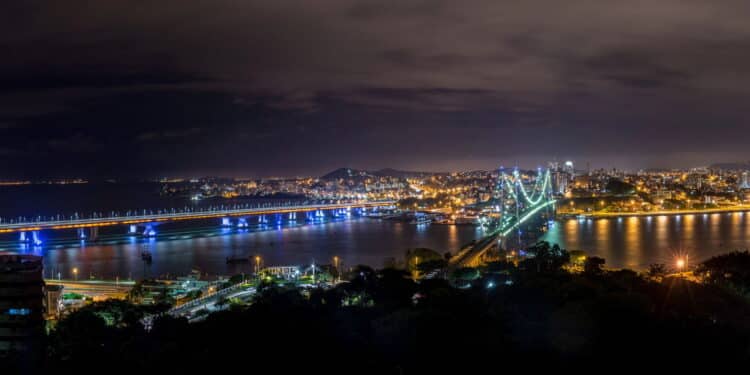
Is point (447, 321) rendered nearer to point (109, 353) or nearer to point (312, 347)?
point (312, 347)

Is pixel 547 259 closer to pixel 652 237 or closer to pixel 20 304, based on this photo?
pixel 20 304

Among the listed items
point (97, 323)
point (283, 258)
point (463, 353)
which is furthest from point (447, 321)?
point (283, 258)

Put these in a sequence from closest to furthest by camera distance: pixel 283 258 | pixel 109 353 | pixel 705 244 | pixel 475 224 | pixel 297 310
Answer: pixel 109 353
pixel 297 310
pixel 283 258
pixel 705 244
pixel 475 224

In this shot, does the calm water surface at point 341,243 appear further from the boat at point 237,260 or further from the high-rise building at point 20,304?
the high-rise building at point 20,304

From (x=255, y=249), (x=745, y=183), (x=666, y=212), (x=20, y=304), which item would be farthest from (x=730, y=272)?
(x=745, y=183)

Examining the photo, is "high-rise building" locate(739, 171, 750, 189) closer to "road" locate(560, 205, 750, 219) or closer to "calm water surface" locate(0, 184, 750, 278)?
"road" locate(560, 205, 750, 219)

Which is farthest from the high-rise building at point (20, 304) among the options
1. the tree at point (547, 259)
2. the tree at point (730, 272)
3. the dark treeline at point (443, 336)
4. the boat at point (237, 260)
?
the boat at point (237, 260)
